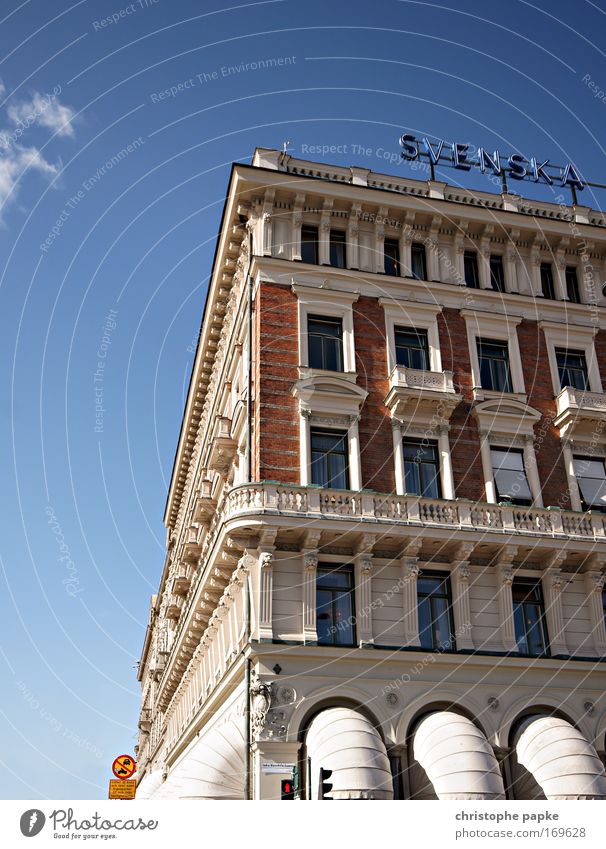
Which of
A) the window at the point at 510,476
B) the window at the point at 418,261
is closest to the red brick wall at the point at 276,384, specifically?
the window at the point at 418,261

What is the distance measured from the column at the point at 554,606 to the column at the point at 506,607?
1.41 m

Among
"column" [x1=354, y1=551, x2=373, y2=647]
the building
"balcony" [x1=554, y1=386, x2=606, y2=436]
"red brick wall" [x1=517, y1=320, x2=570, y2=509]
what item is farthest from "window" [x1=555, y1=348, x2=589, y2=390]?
"column" [x1=354, y1=551, x2=373, y2=647]

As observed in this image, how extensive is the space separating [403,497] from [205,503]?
14.0 meters

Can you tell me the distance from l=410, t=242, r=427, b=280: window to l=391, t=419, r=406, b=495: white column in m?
7.22

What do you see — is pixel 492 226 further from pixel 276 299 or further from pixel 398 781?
pixel 398 781

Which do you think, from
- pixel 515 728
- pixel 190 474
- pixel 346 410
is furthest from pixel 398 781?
pixel 190 474

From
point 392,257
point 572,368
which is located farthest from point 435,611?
point 392,257

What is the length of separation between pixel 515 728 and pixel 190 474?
3504cm

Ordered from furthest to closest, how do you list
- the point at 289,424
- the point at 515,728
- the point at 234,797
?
the point at 289,424 < the point at 515,728 < the point at 234,797

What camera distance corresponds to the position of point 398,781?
25906 millimetres

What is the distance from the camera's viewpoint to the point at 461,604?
2888 centimetres

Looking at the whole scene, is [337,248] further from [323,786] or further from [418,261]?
[323,786]

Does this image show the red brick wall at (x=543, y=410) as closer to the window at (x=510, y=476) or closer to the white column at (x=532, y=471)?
the white column at (x=532, y=471)

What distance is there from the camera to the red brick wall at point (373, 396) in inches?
1203
